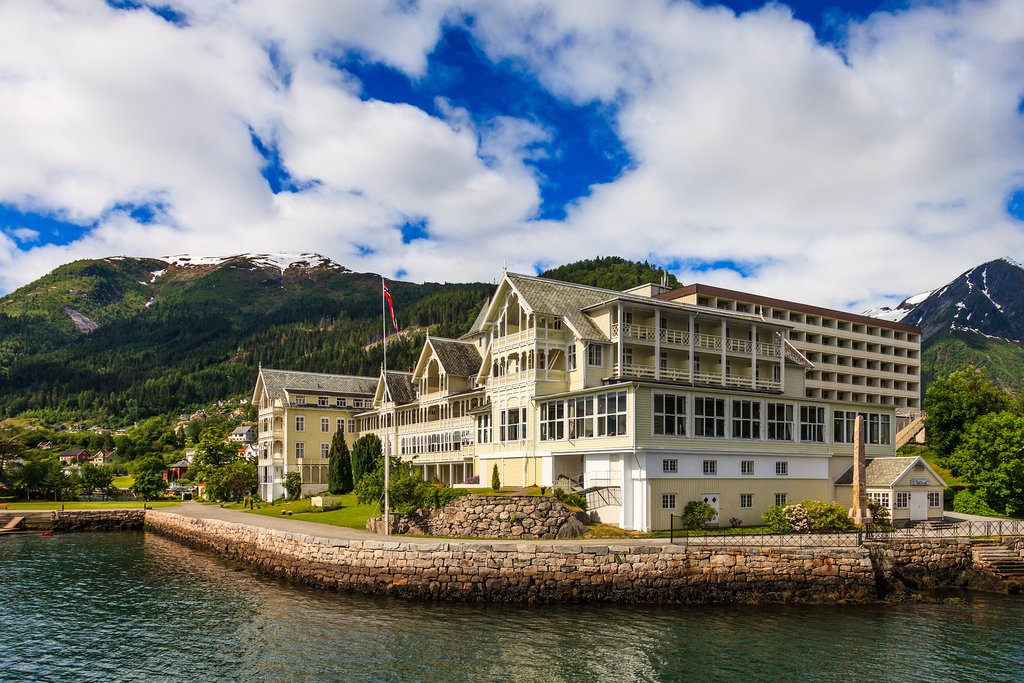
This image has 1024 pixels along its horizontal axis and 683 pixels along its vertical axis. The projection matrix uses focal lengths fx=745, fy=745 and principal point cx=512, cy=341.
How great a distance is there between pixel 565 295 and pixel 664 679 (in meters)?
34.1

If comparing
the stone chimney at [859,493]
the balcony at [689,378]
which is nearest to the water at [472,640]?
the stone chimney at [859,493]

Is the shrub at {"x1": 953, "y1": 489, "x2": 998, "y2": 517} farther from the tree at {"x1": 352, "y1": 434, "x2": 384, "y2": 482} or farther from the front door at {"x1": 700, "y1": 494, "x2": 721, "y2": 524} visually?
the tree at {"x1": 352, "y1": 434, "x2": 384, "y2": 482}

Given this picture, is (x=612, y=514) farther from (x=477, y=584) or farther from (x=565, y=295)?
(x=565, y=295)

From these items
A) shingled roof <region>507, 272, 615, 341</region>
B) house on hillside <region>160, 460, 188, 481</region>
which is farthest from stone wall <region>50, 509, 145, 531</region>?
house on hillside <region>160, 460, 188, 481</region>

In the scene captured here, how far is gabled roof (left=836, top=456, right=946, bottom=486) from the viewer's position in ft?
174

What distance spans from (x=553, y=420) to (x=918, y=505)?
26.9 metres

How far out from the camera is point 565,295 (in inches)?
2224

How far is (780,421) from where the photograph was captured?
54.3 metres

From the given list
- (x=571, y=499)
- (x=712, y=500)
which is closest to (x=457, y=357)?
(x=571, y=499)

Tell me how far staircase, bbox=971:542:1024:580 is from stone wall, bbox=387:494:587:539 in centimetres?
2245

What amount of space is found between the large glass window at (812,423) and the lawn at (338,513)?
31.8 metres

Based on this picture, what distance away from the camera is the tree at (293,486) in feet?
282

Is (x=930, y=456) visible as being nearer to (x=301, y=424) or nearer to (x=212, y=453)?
(x=301, y=424)

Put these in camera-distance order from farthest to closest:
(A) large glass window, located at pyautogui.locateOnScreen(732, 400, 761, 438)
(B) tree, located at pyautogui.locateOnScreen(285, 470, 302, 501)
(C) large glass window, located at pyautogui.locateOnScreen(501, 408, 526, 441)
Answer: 1. (B) tree, located at pyautogui.locateOnScreen(285, 470, 302, 501)
2. (C) large glass window, located at pyautogui.locateOnScreen(501, 408, 526, 441)
3. (A) large glass window, located at pyautogui.locateOnScreen(732, 400, 761, 438)
